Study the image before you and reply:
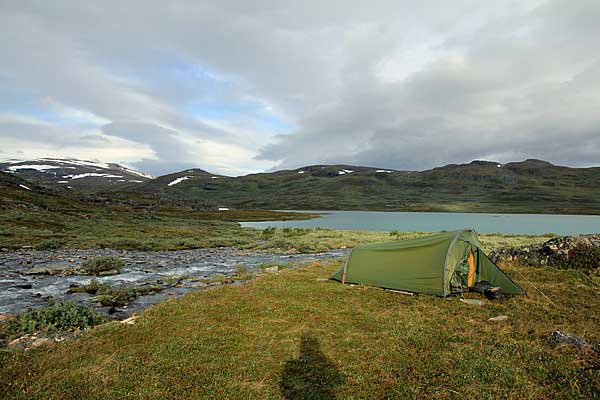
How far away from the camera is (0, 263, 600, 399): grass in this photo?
6797 mm

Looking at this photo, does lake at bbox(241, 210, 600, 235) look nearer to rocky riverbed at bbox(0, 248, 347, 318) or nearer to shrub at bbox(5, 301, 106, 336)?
rocky riverbed at bbox(0, 248, 347, 318)

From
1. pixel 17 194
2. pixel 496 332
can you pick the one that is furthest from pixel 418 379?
pixel 17 194

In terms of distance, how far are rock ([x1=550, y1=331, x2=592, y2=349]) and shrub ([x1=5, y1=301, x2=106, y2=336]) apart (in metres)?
13.9

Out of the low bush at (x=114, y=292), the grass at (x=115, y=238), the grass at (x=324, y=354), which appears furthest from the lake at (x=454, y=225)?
the low bush at (x=114, y=292)

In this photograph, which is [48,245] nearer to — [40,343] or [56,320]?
[56,320]

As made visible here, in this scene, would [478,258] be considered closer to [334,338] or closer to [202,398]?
[334,338]

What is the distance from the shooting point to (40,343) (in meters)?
8.90

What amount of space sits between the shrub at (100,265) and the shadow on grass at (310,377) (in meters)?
17.3

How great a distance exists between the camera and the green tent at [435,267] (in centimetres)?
1389

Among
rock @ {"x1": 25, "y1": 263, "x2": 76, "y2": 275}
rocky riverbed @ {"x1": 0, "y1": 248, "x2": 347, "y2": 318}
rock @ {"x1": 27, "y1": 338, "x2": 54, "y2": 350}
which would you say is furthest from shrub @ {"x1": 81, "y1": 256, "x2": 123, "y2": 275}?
rock @ {"x1": 27, "y1": 338, "x2": 54, "y2": 350}

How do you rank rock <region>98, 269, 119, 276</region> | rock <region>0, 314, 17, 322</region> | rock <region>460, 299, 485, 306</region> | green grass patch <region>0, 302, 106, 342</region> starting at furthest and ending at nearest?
rock <region>98, 269, 119, 276</region>, rock <region>460, 299, 485, 306</region>, rock <region>0, 314, 17, 322</region>, green grass patch <region>0, 302, 106, 342</region>

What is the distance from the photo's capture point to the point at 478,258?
587 inches

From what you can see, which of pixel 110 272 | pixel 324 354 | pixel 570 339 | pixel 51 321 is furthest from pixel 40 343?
pixel 570 339

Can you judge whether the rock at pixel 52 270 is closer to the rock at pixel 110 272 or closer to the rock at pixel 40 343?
the rock at pixel 110 272
